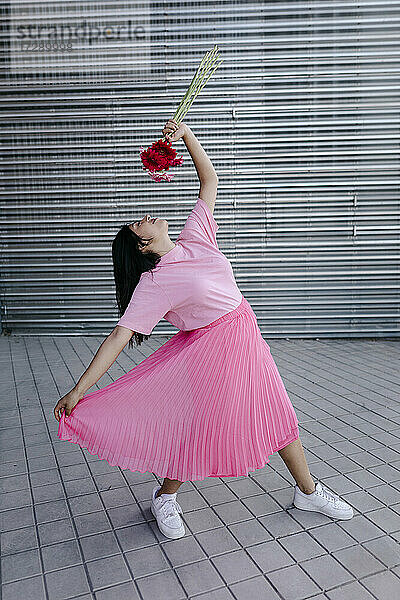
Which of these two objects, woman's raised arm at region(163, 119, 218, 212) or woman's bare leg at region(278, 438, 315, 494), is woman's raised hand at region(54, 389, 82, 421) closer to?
woman's bare leg at region(278, 438, 315, 494)

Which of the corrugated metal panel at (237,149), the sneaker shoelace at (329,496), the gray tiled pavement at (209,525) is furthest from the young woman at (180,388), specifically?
the corrugated metal panel at (237,149)

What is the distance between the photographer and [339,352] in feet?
18.3

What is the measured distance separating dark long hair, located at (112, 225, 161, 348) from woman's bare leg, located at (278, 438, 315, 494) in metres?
0.84

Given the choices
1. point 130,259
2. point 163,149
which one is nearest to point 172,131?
point 163,149

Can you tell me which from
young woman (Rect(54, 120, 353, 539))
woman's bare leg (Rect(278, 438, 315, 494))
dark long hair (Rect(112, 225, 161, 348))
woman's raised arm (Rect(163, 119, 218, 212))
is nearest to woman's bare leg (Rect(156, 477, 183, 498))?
young woman (Rect(54, 120, 353, 539))

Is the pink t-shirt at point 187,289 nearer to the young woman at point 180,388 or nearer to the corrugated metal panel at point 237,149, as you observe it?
the young woman at point 180,388

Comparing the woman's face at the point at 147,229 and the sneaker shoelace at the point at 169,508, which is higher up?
the woman's face at the point at 147,229

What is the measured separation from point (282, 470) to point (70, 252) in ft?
12.6

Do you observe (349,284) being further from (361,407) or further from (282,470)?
(282,470)

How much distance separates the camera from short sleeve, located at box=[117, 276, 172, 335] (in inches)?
90.1

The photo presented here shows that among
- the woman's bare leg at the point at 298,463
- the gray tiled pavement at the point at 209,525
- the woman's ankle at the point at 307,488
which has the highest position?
the woman's bare leg at the point at 298,463

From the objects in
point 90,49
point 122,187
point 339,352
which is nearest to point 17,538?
point 339,352

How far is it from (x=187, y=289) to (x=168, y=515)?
1.02 metres

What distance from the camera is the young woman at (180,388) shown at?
2.34 meters
